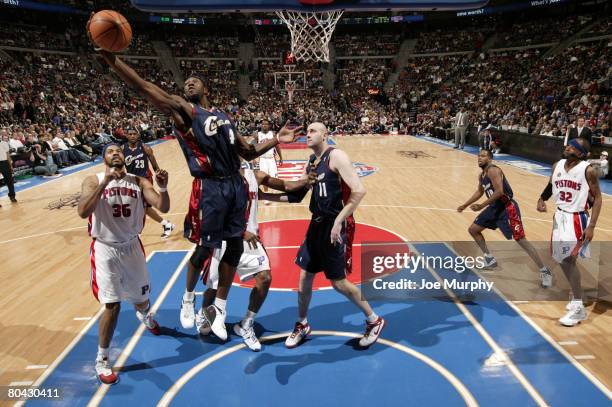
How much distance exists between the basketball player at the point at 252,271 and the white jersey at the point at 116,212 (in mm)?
980

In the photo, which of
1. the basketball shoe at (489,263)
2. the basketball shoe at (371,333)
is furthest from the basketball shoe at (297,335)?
the basketball shoe at (489,263)

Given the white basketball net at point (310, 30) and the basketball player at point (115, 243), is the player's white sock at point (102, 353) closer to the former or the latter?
the basketball player at point (115, 243)

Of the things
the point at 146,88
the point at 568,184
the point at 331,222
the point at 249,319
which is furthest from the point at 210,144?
the point at 568,184

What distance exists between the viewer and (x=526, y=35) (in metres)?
35.1

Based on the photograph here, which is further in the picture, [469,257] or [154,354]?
[469,257]

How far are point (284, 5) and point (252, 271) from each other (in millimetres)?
5804

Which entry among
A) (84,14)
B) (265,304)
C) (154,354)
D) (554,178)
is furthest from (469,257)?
(84,14)

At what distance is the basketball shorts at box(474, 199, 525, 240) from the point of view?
581 centimetres

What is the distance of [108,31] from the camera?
3.52 meters

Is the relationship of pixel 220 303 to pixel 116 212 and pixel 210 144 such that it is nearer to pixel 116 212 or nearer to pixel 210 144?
pixel 116 212

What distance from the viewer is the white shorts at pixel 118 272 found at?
383 cm

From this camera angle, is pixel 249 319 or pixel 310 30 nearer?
pixel 249 319

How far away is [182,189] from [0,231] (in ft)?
15.3

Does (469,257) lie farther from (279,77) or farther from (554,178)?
(279,77)
